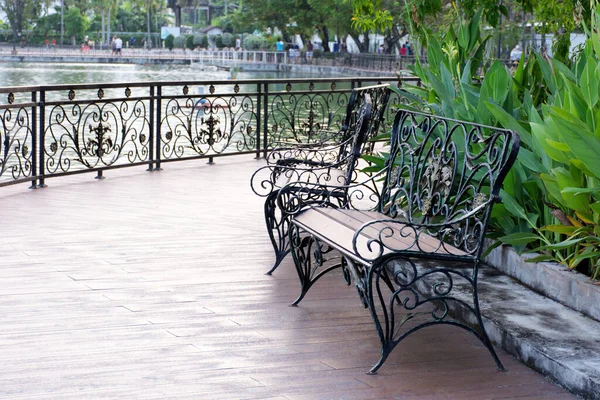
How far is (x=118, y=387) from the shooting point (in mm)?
3408

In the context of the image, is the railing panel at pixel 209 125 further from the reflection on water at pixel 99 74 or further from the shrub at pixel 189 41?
the shrub at pixel 189 41

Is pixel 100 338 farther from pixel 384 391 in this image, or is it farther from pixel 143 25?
pixel 143 25

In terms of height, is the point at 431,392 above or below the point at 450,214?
below

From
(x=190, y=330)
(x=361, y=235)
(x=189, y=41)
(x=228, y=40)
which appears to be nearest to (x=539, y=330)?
(x=361, y=235)

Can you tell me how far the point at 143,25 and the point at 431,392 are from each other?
356 ft

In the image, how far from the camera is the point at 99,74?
6059 centimetres

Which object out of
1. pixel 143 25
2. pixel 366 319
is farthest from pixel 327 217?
pixel 143 25

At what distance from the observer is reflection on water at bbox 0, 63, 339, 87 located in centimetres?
5250

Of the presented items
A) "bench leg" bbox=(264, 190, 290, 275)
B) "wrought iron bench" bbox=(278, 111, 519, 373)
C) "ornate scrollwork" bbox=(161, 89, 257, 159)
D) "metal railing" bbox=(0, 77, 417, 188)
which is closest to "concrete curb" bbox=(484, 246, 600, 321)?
"wrought iron bench" bbox=(278, 111, 519, 373)

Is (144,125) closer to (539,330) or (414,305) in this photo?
(414,305)

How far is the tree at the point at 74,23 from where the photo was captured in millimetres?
94812

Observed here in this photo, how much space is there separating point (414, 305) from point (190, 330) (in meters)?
1.02

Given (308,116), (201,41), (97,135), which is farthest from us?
(201,41)

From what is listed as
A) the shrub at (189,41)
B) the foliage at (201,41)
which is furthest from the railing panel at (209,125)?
the shrub at (189,41)
